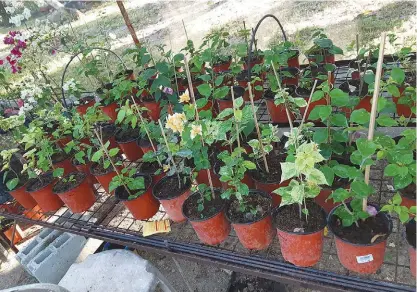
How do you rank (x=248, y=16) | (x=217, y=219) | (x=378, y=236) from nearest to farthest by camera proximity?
(x=378, y=236) → (x=217, y=219) → (x=248, y=16)

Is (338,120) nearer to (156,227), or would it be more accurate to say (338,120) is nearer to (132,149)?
(156,227)

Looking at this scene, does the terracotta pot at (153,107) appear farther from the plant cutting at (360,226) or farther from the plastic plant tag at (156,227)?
the plant cutting at (360,226)

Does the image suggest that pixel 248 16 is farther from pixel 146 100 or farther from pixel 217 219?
pixel 217 219

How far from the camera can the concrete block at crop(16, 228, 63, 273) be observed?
2609 mm

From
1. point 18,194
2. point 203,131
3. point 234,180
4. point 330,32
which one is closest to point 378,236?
point 234,180

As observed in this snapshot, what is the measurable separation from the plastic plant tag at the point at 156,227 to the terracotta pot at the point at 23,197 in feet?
3.36

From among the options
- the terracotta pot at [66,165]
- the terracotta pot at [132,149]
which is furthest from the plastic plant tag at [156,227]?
the terracotta pot at [66,165]

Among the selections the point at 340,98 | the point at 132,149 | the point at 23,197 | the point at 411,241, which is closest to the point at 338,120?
the point at 340,98

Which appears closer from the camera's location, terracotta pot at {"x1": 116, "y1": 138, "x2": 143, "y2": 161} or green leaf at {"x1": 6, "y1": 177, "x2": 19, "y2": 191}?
green leaf at {"x1": 6, "y1": 177, "x2": 19, "y2": 191}

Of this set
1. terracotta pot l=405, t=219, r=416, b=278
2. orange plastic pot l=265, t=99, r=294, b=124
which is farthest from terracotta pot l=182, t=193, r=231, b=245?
orange plastic pot l=265, t=99, r=294, b=124

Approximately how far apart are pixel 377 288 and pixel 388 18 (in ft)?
15.0

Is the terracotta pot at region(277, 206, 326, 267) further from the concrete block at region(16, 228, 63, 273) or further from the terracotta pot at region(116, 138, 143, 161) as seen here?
the concrete block at region(16, 228, 63, 273)

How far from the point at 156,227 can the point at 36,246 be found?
1274mm

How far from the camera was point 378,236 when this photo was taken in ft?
4.29
